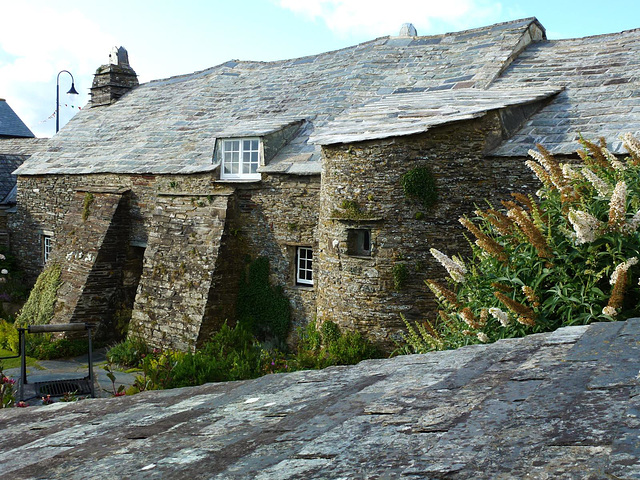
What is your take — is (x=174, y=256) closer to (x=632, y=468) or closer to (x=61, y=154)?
(x=61, y=154)

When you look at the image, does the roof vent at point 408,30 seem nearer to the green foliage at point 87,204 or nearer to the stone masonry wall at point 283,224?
the stone masonry wall at point 283,224

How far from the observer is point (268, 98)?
1928 centimetres

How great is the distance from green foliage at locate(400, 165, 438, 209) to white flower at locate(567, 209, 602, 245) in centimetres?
698

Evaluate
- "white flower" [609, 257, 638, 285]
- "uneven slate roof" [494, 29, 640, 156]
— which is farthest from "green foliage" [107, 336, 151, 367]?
"white flower" [609, 257, 638, 285]

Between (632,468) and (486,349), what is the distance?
162 centimetres

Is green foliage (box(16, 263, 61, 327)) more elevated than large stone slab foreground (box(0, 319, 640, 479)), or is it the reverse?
large stone slab foreground (box(0, 319, 640, 479))

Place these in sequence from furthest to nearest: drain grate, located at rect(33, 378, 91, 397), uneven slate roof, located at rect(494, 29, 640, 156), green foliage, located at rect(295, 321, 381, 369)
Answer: green foliage, located at rect(295, 321, 381, 369)
uneven slate roof, located at rect(494, 29, 640, 156)
drain grate, located at rect(33, 378, 91, 397)

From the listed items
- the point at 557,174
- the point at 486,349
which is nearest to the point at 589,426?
the point at 486,349

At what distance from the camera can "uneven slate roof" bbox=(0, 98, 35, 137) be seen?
139 feet

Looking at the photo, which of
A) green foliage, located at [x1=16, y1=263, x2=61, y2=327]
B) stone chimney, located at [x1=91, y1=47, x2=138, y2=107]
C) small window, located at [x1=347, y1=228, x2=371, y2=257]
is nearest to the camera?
small window, located at [x1=347, y1=228, x2=371, y2=257]

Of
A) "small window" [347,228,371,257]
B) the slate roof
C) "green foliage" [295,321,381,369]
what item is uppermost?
the slate roof

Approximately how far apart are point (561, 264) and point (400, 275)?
6850 millimetres

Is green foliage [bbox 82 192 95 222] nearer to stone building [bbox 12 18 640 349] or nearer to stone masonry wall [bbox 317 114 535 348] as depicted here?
stone building [bbox 12 18 640 349]

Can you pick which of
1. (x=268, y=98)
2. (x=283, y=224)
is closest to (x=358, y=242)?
(x=283, y=224)
